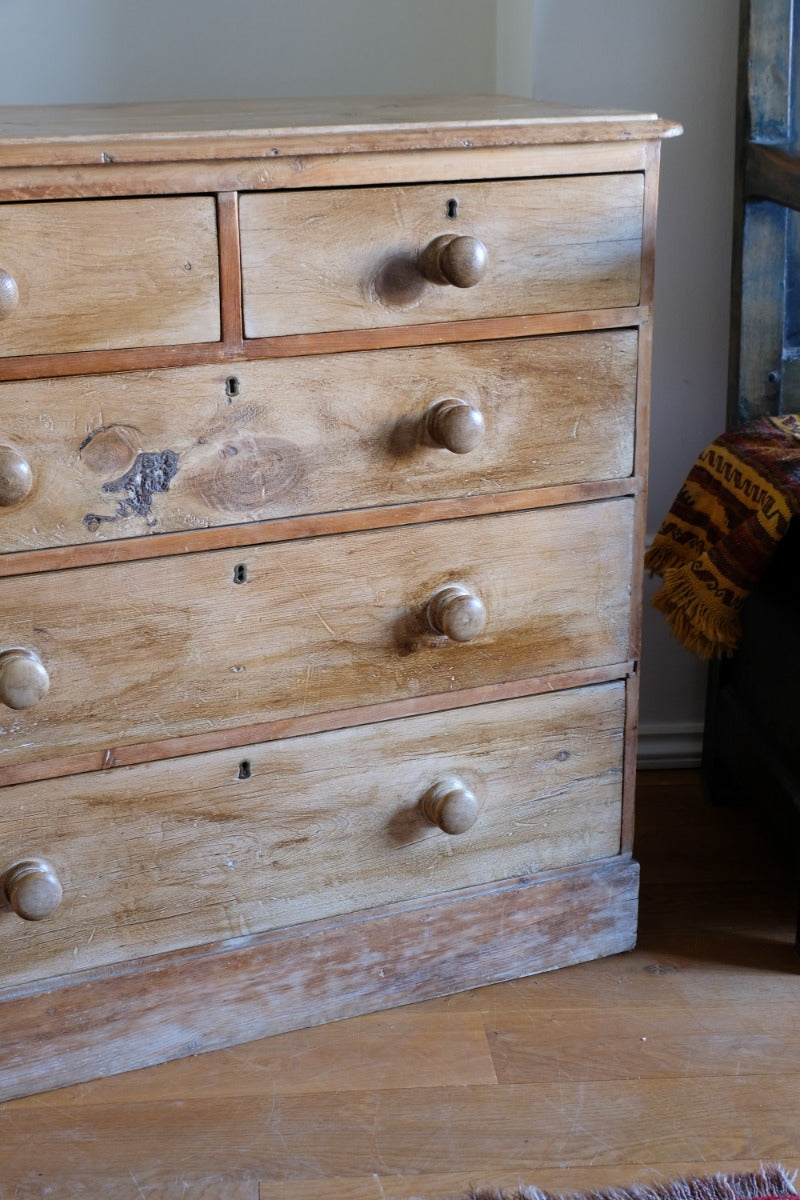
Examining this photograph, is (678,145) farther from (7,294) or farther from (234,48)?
(7,294)

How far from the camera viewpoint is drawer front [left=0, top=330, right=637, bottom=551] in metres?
1.17

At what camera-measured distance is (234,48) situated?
175 cm

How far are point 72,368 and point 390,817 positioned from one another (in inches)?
22.8

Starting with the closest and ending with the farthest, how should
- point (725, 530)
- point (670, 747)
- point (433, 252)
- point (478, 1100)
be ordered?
point (433, 252) → point (478, 1100) → point (725, 530) → point (670, 747)

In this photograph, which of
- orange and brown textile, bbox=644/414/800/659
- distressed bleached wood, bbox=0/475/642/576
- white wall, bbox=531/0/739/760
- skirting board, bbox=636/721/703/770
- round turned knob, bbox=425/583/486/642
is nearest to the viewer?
distressed bleached wood, bbox=0/475/642/576

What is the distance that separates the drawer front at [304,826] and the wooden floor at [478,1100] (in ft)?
0.46

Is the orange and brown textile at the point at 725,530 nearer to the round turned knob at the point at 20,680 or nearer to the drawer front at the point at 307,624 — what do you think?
the drawer front at the point at 307,624

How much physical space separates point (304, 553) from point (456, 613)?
17cm

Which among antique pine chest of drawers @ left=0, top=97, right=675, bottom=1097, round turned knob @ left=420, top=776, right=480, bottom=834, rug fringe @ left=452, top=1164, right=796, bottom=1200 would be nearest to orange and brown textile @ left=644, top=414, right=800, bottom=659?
antique pine chest of drawers @ left=0, top=97, right=675, bottom=1097

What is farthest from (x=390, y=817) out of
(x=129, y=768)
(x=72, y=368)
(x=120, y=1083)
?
(x=72, y=368)

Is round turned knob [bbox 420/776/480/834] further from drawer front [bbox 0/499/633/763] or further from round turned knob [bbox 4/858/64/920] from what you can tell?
round turned knob [bbox 4/858/64/920]

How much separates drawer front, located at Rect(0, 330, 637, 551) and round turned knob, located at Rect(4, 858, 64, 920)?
318 mm

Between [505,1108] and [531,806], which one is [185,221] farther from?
[505,1108]

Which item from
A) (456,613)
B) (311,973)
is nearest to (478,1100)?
(311,973)
